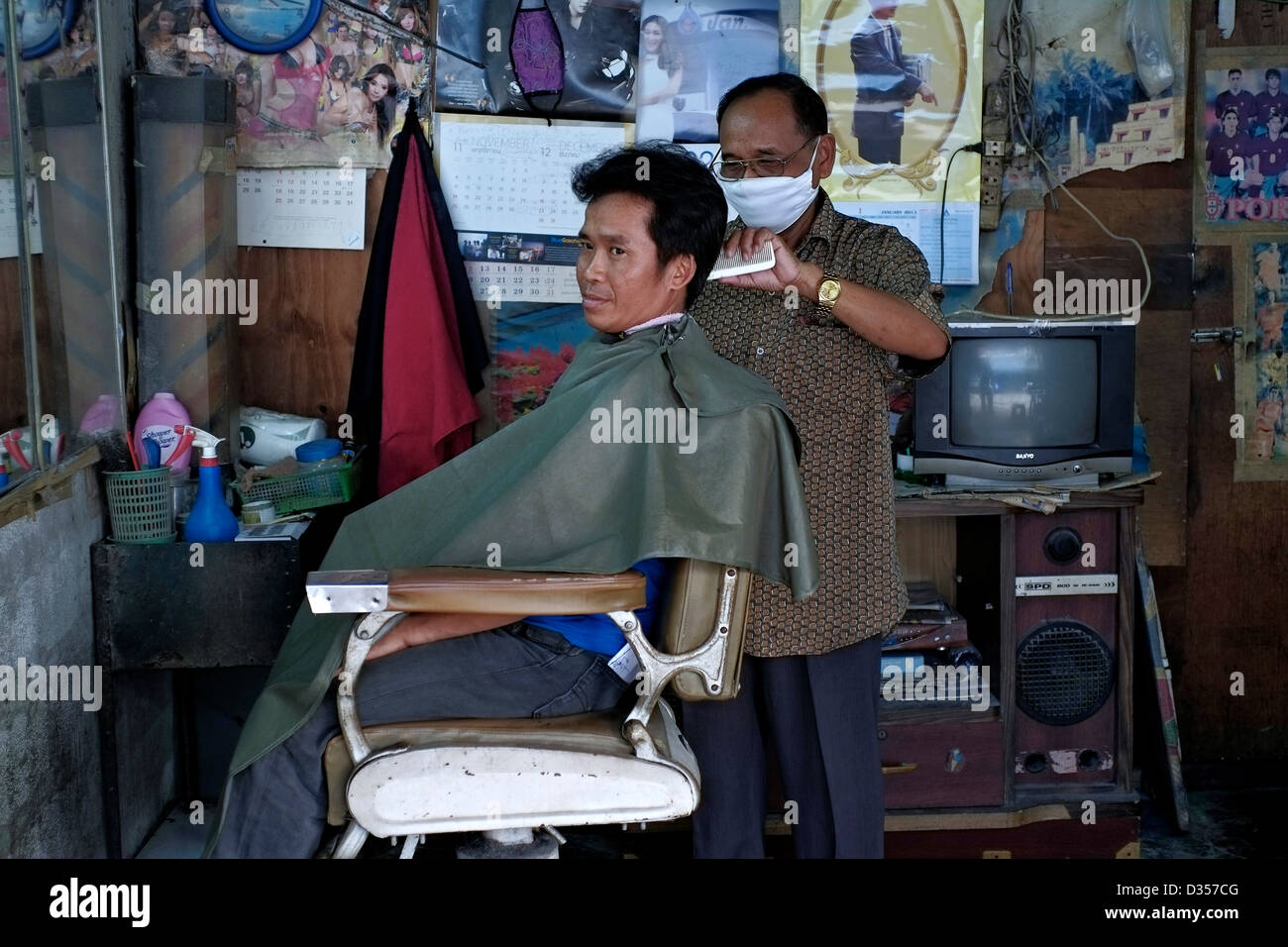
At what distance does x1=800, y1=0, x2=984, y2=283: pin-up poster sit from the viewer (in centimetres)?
319

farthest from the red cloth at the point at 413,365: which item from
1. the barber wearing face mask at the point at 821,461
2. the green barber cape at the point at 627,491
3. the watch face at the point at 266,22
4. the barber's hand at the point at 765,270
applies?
the barber's hand at the point at 765,270

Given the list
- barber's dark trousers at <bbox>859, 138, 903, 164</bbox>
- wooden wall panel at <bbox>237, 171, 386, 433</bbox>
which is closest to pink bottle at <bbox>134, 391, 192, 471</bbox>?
wooden wall panel at <bbox>237, 171, 386, 433</bbox>

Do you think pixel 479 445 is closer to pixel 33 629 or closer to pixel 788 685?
pixel 788 685

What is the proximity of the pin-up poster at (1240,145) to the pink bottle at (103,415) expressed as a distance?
263cm

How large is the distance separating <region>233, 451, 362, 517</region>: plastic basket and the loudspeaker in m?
1.50

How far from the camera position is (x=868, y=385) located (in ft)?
7.07

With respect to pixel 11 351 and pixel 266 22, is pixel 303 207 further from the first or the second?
pixel 11 351

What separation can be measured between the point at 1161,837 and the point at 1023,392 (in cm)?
112

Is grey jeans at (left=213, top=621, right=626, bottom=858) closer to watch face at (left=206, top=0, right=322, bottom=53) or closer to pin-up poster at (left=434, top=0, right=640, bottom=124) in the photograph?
pin-up poster at (left=434, top=0, right=640, bottom=124)

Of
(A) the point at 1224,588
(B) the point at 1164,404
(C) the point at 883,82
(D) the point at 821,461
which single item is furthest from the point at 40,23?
(A) the point at 1224,588

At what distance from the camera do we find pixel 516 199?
Result: 3201 mm

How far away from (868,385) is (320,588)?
3.16 feet
